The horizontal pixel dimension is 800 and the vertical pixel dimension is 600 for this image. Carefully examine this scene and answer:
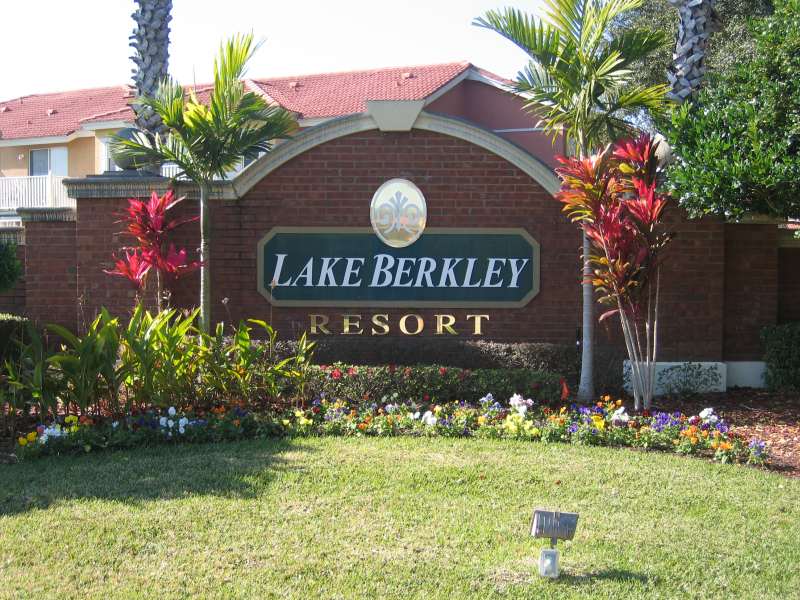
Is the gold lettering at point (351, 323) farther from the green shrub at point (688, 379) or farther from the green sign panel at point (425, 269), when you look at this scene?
the green shrub at point (688, 379)

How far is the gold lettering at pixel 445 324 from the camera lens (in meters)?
12.6

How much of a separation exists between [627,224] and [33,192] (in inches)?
Result: 1021

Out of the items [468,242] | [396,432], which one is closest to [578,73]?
[468,242]

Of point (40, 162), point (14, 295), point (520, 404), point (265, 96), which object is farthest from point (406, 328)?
point (40, 162)

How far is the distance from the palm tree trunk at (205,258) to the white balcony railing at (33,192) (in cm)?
2063

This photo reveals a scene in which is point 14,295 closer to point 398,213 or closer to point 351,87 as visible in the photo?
point 398,213

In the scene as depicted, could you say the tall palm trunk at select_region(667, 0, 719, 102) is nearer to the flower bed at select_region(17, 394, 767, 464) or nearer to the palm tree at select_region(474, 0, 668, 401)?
the palm tree at select_region(474, 0, 668, 401)

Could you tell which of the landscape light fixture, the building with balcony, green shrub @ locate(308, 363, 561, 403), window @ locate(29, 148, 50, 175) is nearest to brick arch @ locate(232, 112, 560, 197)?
green shrub @ locate(308, 363, 561, 403)

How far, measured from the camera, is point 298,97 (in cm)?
3325

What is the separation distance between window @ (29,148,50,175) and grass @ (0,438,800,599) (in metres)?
31.5

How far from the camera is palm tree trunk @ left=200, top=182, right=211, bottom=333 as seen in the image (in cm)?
1198

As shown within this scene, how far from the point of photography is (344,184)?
41.5ft

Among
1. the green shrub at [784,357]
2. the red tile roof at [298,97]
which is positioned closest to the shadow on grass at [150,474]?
the green shrub at [784,357]

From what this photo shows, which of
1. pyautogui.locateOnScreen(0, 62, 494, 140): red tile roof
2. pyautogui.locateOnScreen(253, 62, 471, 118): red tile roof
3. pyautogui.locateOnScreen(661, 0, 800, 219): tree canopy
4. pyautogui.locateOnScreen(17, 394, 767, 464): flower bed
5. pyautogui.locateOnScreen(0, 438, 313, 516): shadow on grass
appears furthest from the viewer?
pyautogui.locateOnScreen(0, 62, 494, 140): red tile roof
